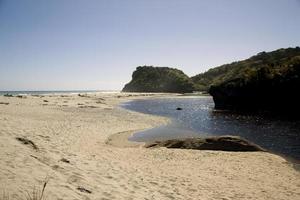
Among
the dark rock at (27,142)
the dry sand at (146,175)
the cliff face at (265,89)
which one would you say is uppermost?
the cliff face at (265,89)

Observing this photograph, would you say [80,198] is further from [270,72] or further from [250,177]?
[270,72]

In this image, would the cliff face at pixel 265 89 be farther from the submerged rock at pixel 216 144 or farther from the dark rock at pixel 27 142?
the dark rock at pixel 27 142

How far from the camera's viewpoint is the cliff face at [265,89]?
51.3m

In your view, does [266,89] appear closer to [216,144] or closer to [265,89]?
[265,89]

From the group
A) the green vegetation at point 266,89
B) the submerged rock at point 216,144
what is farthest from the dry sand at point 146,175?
the green vegetation at point 266,89

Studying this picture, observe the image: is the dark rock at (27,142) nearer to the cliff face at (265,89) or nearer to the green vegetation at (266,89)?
the green vegetation at (266,89)

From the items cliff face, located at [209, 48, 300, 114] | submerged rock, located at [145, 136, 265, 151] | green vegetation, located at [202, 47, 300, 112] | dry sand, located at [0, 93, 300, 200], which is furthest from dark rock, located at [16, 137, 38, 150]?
cliff face, located at [209, 48, 300, 114]

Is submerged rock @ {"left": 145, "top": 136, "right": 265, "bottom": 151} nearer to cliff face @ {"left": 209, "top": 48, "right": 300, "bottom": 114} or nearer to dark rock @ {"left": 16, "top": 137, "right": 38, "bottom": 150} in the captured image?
dark rock @ {"left": 16, "top": 137, "right": 38, "bottom": 150}

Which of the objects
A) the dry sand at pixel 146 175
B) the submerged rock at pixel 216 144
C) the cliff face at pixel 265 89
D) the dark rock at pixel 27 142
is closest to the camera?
the dry sand at pixel 146 175

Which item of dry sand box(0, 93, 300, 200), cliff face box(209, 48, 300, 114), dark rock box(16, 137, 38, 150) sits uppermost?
cliff face box(209, 48, 300, 114)

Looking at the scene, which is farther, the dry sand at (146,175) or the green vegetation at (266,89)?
the green vegetation at (266,89)

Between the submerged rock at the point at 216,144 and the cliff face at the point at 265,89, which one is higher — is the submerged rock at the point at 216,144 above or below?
below

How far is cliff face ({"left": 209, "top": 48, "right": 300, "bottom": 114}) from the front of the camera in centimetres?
5132

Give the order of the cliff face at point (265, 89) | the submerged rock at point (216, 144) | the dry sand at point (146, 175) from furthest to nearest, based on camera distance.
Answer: the cliff face at point (265, 89), the submerged rock at point (216, 144), the dry sand at point (146, 175)
